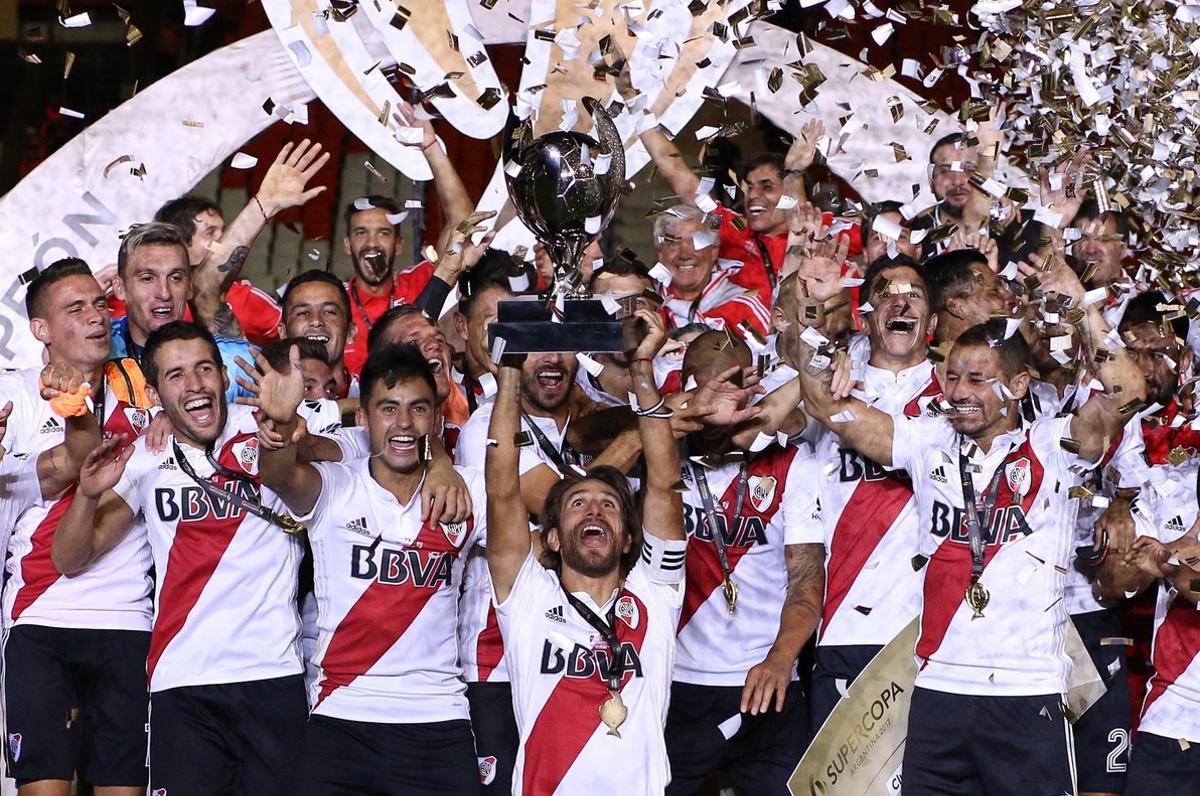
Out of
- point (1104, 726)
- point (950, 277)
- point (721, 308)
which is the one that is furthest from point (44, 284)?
point (1104, 726)

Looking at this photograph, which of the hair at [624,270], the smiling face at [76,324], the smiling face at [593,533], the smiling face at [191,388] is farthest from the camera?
the hair at [624,270]

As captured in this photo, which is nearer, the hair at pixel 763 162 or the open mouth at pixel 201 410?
the open mouth at pixel 201 410

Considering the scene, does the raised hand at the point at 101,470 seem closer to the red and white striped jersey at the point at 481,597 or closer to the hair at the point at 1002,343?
the red and white striped jersey at the point at 481,597

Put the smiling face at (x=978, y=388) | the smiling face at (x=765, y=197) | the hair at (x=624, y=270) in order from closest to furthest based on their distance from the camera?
the smiling face at (x=978, y=388), the hair at (x=624, y=270), the smiling face at (x=765, y=197)

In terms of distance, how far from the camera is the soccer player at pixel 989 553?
435cm

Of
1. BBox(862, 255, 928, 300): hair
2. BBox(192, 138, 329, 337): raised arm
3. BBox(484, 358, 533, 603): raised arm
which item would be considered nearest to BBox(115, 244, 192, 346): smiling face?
BBox(192, 138, 329, 337): raised arm

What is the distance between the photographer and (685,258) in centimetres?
556

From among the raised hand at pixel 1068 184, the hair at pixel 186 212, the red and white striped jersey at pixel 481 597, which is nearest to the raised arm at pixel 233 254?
the hair at pixel 186 212

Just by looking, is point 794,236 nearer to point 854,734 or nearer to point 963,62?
point 963,62

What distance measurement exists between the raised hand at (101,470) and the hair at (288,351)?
0.46 m

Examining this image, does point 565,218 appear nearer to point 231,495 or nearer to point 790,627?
point 231,495

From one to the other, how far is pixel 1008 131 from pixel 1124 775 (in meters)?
1.95

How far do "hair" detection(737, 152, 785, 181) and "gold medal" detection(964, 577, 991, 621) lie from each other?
185cm

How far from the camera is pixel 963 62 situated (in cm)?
536
